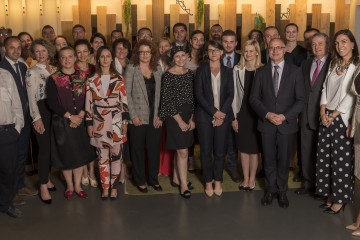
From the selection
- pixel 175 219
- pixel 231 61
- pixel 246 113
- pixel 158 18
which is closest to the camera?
pixel 175 219

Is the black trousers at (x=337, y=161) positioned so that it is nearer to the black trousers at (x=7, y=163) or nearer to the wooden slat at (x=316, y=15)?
the black trousers at (x=7, y=163)

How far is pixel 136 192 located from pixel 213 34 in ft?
8.21

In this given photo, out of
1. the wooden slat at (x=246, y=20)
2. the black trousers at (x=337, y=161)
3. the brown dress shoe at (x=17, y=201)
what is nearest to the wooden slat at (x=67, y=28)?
the wooden slat at (x=246, y=20)

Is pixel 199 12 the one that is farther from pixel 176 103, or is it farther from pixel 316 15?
pixel 176 103

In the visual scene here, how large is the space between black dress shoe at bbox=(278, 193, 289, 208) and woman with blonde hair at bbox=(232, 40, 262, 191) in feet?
1.60

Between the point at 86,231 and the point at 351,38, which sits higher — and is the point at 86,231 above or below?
below

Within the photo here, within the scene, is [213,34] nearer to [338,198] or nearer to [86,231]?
[338,198]

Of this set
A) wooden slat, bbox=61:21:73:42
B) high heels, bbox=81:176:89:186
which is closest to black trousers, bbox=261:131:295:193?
high heels, bbox=81:176:89:186

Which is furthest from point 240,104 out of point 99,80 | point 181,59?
point 99,80

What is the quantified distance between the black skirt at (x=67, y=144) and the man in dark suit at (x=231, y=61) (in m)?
1.47

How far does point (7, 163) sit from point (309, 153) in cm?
287

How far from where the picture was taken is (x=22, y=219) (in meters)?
4.25

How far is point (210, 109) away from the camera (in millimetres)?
4453

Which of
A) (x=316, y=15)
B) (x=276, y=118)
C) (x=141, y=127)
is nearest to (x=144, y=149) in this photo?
(x=141, y=127)
